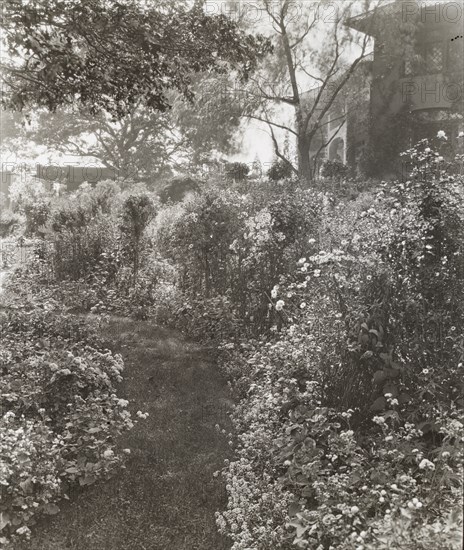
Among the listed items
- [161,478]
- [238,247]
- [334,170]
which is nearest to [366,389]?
[161,478]

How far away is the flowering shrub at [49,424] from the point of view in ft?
12.1

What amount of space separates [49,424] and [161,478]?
1095 millimetres

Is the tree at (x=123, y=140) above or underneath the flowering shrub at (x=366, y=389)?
above

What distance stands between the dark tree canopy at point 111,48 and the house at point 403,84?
48.7 ft

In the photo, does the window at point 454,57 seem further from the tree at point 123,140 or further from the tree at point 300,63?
the tree at point 123,140

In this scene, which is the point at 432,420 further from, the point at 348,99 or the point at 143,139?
the point at 143,139

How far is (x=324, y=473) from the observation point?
3.83 meters

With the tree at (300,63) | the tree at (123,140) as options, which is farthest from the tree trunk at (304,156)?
the tree at (123,140)

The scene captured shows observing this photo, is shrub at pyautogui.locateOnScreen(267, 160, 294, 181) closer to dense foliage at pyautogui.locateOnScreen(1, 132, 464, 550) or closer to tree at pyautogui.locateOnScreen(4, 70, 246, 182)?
tree at pyautogui.locateOnScreen(4, 70, 246, 182)

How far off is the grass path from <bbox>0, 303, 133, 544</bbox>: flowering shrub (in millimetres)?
156

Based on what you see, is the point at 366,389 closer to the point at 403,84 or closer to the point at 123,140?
the point at 403,84

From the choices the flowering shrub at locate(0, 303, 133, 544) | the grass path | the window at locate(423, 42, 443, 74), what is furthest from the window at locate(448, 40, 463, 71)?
the flowering shrub at locate(0, 303, 133, 544)

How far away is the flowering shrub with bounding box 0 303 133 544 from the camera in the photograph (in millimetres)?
3703

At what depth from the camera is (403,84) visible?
22797mm
